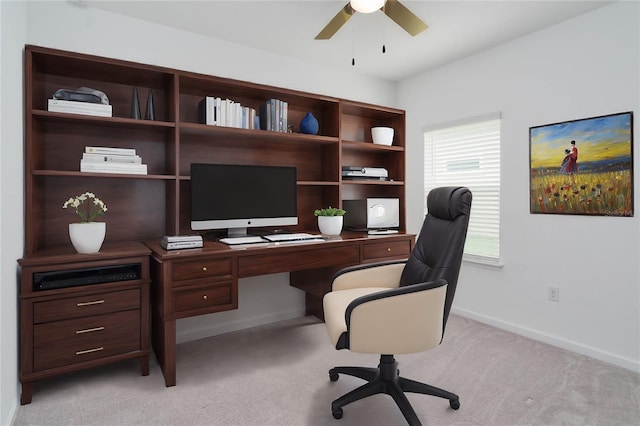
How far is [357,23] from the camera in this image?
2.69 m

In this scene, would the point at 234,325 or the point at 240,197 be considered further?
the point at 234,325

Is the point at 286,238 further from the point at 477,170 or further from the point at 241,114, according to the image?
the point at 477,170

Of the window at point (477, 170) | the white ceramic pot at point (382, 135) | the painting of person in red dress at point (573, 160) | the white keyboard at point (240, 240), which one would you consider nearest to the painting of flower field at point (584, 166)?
the painting of person in red dress at point (573, 160)

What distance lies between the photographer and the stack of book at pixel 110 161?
226 centimetres

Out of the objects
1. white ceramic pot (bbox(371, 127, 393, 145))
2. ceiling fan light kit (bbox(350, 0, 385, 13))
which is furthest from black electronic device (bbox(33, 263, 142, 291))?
white ceramic pot (bbox(371, 127, 393, 145))

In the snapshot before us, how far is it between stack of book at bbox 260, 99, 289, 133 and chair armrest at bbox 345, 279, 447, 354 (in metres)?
1.75

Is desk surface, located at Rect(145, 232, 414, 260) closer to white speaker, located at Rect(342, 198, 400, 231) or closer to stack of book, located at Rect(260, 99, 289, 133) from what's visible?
white speaker, located at Rect(342, 198, 400, 231)

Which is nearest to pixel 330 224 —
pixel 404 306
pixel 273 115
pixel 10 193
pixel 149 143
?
pixel 273 115

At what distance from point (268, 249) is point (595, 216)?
2281 mm

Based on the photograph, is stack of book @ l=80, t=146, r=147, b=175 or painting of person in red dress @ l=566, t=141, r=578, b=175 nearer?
stack of book @ l=80, t=146, r=147, b=175

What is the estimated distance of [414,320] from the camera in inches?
67.0

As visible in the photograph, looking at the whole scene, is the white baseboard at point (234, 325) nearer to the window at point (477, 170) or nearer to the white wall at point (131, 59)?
the white wall at point (131, 59)

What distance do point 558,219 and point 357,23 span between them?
211cm

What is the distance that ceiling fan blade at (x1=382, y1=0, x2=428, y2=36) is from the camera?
1.99 m
